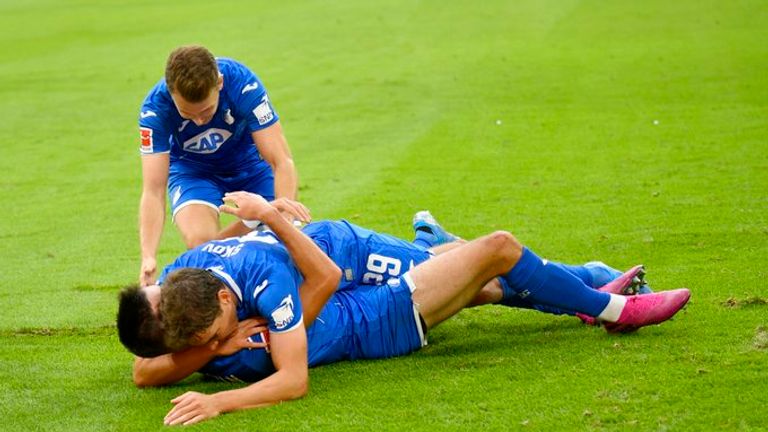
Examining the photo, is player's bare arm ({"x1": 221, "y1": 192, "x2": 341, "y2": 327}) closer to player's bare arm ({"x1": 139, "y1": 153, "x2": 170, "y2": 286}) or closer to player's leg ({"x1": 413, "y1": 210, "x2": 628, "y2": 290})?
player's bare arm ({"x1": 139, "y1": 153, "x2": 170, "y2": 286})

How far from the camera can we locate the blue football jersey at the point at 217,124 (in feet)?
26.1

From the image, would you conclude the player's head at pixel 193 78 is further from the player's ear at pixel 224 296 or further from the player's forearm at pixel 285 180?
the player's ear at pixel 224 296

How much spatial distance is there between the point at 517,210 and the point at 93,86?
38.6 ft

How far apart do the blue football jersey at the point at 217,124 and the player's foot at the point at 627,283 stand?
101 inches

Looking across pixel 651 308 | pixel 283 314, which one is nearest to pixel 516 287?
pixel 651 308

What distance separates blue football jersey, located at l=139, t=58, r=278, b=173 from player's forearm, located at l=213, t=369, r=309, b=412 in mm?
2544

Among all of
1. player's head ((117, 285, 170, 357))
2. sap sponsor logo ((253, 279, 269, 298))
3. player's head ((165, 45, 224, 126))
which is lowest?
player's head ((117, 285, 170, 357))

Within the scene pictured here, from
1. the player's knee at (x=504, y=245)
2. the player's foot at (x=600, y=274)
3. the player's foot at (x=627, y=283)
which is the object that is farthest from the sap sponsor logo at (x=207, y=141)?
the player's foot at (x=627, y=283)

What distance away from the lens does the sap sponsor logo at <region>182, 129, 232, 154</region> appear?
27.1 ft

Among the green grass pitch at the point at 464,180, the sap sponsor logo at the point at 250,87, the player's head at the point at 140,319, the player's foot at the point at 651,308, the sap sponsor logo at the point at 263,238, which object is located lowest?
the green grass pitch at the point at 464,180

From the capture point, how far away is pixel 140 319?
5.88m

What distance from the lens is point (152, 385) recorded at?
6527mm

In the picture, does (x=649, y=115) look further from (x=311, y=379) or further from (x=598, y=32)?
(x=311, y=379)

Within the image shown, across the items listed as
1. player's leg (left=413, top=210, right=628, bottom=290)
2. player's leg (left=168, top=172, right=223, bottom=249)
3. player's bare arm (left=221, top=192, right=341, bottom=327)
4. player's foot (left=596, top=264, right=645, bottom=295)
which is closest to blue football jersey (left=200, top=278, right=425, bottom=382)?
player's bare arm (left=221, top=192, right=341, bottom=327)
